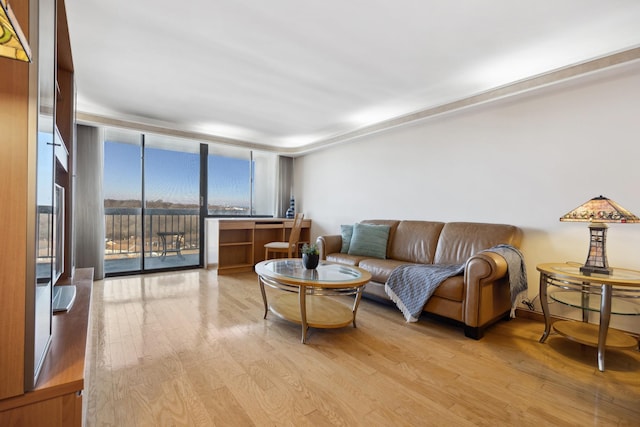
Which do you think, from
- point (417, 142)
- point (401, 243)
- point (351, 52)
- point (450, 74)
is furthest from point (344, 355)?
point (417, 142)

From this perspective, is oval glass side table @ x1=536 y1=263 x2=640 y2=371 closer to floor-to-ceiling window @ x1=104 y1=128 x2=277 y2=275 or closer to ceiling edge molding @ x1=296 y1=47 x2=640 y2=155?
ceiling edge molding @ x1=296 y1=47 x2=640 y2=155

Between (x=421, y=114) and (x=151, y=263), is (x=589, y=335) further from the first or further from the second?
(x=151, y=263)

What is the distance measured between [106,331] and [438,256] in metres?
3.34

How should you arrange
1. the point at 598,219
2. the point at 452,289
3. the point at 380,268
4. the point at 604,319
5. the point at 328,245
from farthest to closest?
the point at 328,245 → the point at 380,268 → the point at 452,289 → the point at 598,219 → the point at 604,319

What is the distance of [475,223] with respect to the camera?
330 cm

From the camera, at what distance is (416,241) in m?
3.68

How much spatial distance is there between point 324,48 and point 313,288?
2026 mm

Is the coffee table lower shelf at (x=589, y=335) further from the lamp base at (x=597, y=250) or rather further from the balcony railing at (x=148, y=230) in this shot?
the balcony railing at (x=148, y=230)

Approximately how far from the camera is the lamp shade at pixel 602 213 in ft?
6.88

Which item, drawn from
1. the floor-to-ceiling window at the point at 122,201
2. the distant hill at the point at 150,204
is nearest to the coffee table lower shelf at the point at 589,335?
the distant hill at the point at 150,204

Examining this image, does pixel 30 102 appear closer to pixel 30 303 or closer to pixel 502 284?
pixel 30 303

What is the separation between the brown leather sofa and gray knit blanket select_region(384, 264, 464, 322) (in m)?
0.07

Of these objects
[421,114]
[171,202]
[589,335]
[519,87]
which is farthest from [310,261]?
[171,202]

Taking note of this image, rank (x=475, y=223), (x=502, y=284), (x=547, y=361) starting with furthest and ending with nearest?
1. (x=475, y=223)
2. (x=502, y=284)
3. (x=547, y=361)
